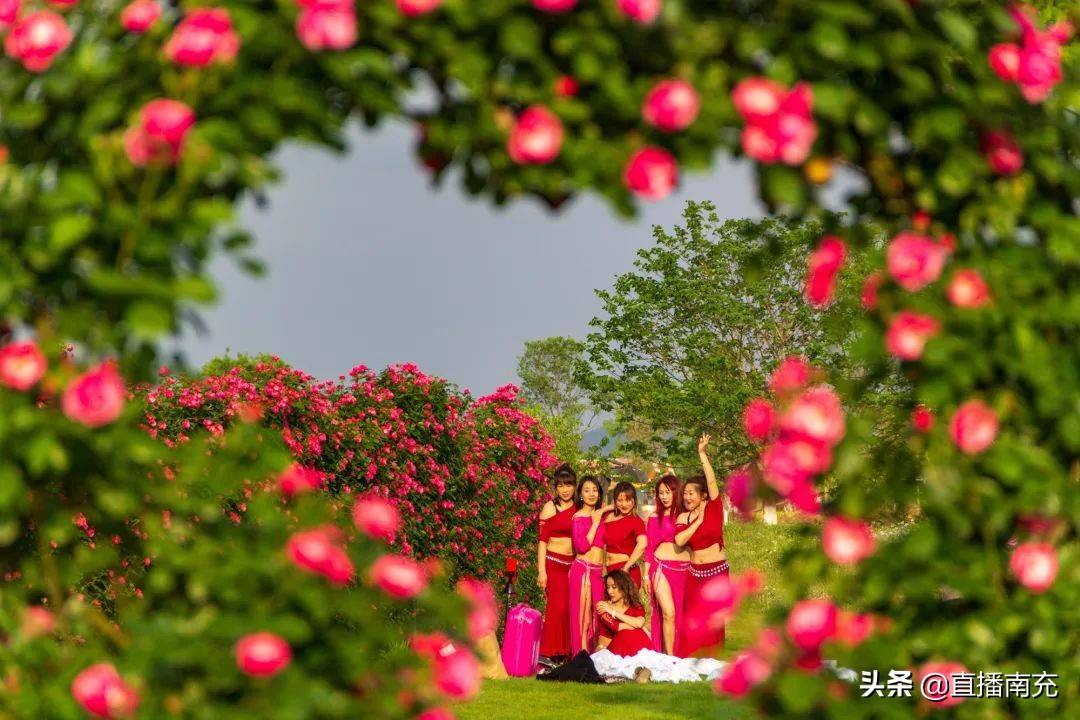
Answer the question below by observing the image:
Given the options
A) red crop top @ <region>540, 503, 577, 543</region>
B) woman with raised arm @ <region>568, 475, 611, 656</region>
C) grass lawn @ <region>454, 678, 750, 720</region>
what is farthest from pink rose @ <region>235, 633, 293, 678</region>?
red crop top @ <region>540, 503, 577, 543</region>

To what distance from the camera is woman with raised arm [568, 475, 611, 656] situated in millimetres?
12172

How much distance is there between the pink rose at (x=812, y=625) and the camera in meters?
2.88

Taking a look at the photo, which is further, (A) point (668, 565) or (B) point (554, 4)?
(A) point (668, 565)

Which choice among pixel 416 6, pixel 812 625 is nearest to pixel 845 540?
pixel 812 625

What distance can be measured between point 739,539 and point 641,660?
16437 mm

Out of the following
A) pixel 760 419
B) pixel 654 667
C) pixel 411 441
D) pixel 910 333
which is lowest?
pixel 654 667

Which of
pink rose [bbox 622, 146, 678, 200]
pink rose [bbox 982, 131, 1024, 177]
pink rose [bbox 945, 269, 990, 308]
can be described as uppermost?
pink rose [bbox 982, 131, 1024, 177]

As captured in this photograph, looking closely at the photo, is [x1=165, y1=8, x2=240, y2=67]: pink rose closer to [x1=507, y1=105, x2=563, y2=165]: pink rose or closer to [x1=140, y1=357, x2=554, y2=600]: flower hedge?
[x1=507, y1=105, x2=563, y2=165]: pink rose

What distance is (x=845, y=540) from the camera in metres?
2.93

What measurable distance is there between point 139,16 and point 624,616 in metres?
9.49

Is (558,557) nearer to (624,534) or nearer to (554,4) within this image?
(624,534)

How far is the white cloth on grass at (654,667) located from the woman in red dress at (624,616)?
122 millimetres

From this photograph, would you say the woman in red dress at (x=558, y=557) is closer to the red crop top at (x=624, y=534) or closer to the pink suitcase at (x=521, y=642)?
the pink suitcase at (x=521, y=642)

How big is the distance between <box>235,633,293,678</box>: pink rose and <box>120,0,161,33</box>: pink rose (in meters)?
1.36
